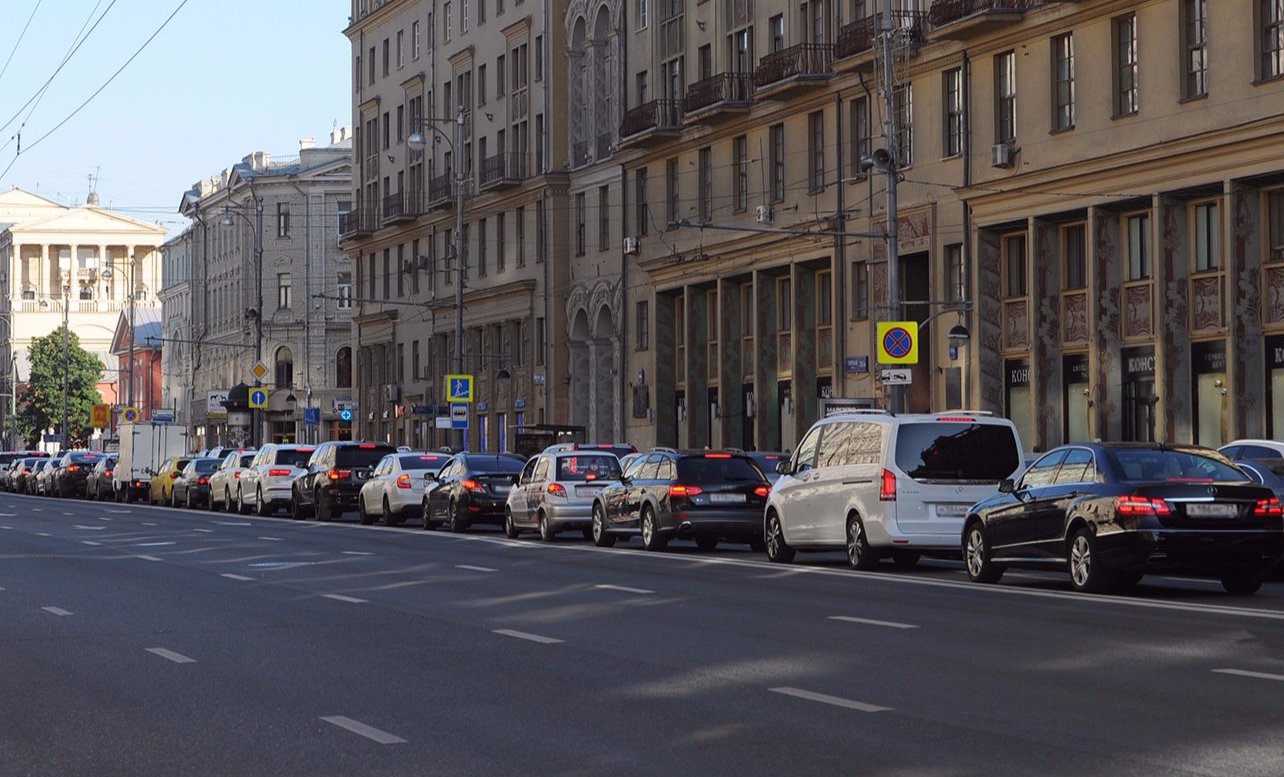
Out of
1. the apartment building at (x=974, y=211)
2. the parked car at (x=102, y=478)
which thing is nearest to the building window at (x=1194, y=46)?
the apartment building at (x=974, y=211)

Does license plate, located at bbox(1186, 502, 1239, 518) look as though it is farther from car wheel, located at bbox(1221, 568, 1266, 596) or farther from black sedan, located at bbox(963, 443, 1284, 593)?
car wheel, located at bbox(1221, 568, 1266, 596)

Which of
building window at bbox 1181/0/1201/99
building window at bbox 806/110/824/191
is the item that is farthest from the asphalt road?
building window at bbox 806/110/824/191

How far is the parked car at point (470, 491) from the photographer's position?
38219mm

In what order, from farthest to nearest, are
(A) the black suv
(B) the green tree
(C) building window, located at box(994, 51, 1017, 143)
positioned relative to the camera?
(B) the green tree < (A) the black suv < (C) building window, located at box(994, 51, 1017, 143)

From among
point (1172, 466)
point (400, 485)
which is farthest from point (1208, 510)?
point (400, 485)

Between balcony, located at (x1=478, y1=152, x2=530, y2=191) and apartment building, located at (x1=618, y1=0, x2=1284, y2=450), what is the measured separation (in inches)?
373

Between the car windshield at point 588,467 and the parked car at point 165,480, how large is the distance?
29.3 meters

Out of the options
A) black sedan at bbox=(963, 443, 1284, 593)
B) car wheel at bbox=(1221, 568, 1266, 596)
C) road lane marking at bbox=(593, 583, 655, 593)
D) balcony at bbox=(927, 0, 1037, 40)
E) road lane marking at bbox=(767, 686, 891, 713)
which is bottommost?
road lane marking at bbox=(767, 686, 891, 713)

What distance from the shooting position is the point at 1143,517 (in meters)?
19.4

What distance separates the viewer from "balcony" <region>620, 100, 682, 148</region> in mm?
59406

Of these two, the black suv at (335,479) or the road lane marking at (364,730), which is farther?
the black suv at (335,479)

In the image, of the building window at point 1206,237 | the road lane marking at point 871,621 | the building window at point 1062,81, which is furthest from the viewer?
the building window at point 1062,81

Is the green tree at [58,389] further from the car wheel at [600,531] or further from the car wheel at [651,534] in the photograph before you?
the car wheel at [651,534]

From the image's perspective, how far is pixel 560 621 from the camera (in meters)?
17.6
